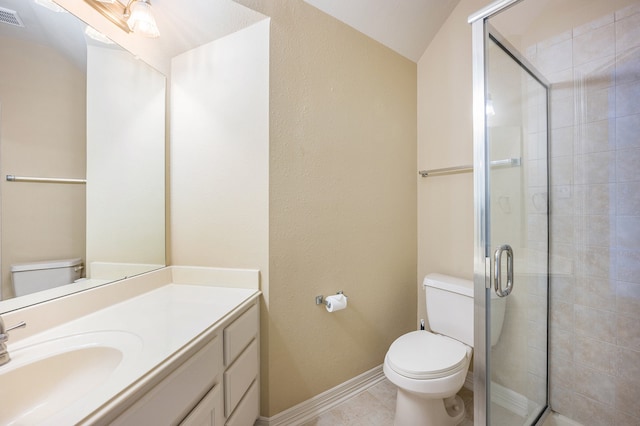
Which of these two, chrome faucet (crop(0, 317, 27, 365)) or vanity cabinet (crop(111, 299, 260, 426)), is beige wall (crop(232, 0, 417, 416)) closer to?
vanity cabinet (crop(111, 299, 260, 426))

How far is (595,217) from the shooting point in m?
1.25

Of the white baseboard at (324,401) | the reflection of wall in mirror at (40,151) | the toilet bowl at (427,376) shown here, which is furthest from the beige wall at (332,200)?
the reflection of wall in mirror at (40,151)

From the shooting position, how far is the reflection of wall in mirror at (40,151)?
822mm

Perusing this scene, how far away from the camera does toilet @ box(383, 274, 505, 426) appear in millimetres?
1196

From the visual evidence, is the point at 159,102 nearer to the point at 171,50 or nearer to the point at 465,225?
the point at 171,50

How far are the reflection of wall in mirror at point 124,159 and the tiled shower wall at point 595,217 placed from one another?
2080mm

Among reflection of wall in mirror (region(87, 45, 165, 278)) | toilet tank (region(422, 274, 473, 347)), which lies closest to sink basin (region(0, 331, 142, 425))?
reflection of wall in mirror (region(87, 45, 165, 278))

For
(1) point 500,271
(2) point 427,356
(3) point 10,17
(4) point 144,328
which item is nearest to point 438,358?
(2) point 427,356

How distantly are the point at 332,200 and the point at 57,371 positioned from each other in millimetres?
1289

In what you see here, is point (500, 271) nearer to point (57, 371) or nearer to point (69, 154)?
point (57, 371)

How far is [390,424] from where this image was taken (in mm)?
1434

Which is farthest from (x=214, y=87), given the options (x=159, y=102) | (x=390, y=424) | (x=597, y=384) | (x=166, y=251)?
(x=597, y=384)

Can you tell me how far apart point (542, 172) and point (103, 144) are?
85.9 inches

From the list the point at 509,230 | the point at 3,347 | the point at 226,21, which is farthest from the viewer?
the point at 226,21
